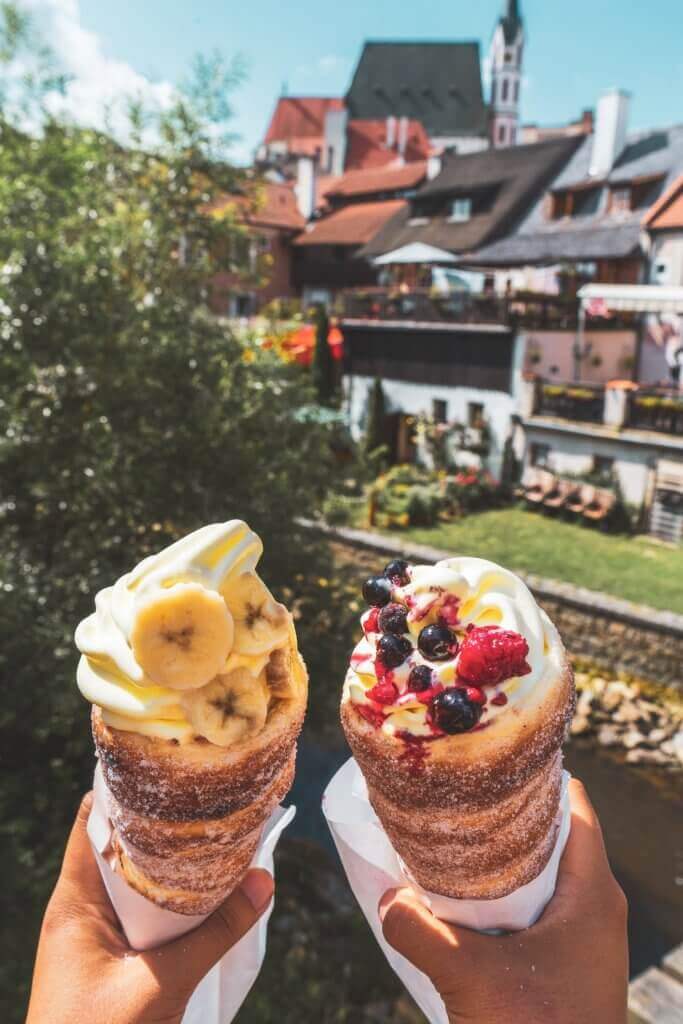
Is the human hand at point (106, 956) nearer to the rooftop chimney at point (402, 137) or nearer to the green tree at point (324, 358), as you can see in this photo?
the green tree at point (324, 358)

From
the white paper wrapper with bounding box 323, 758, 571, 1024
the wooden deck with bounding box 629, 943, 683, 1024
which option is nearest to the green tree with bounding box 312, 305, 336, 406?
the wooden deck with bounding box 629, 943, 683, 1024

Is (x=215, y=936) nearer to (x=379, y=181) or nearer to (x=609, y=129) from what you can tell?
(x=609, y=129)

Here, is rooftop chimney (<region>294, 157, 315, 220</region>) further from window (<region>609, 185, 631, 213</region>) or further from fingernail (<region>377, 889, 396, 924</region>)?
fingernail (<region>377, 889, 396, 924</region>)

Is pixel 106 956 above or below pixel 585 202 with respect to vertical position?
below

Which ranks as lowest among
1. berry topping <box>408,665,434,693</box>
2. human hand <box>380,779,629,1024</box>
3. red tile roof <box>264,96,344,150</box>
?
human hand <box>380,779,629,1024</box>

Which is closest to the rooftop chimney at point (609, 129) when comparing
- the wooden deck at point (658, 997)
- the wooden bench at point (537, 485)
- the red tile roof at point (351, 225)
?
the wooden bench at point (537, 485)

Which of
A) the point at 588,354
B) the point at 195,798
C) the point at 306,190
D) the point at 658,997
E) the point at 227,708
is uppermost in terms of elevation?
the point at 306,190

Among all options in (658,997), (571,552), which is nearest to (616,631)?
(571,552)
